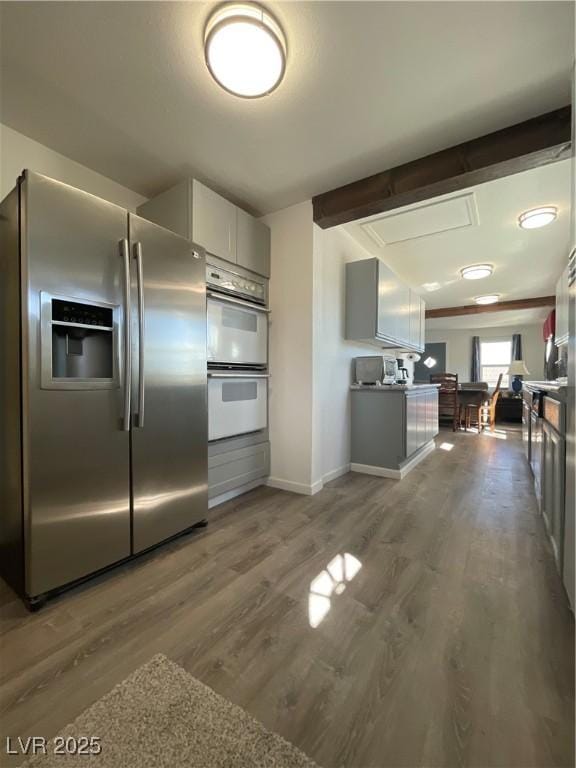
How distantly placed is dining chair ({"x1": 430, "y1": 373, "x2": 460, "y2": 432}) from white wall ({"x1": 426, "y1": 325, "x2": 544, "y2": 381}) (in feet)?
11.3

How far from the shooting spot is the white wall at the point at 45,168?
193 cm

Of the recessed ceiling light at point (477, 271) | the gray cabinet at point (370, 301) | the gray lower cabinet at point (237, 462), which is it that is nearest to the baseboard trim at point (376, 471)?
the gray lower cabinet at point (237, 462)

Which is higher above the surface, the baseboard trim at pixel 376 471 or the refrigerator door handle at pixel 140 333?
the refrigerator door handle at pixel 140 333

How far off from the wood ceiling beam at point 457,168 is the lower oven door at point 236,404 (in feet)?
5.18

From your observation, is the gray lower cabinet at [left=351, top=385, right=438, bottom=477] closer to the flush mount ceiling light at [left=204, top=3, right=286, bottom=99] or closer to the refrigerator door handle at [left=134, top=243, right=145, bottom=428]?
the refrigerator door handle at [left=134, top=243, right=145, bottom=428]

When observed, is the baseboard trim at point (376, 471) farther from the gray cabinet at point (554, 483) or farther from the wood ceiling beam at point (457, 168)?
the wood ceiling beam at point (457, 168)

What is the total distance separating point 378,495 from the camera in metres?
2.83

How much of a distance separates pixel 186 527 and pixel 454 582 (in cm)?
156

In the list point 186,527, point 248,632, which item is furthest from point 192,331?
point 248,632

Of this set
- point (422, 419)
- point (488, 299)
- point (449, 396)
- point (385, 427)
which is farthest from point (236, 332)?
point (488, 299)

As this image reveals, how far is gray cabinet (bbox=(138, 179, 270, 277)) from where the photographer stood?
91.1 inches

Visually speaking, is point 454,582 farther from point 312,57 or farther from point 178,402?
point 312,57

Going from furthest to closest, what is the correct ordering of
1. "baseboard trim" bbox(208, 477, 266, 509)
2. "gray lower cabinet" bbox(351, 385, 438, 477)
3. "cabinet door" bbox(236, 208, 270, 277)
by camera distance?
"gray lower cabinet" bbox(351, 385, 438, 477) < "cabinet door" bbox(236, 208, 270, 277) < "baseboard trim" bbox(208, 477, 266, 509)

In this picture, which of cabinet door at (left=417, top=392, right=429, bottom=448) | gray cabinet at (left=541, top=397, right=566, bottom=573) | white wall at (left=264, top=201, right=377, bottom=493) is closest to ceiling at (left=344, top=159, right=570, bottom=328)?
white wall at (left=264, top=201, right=377, bottom=493)
